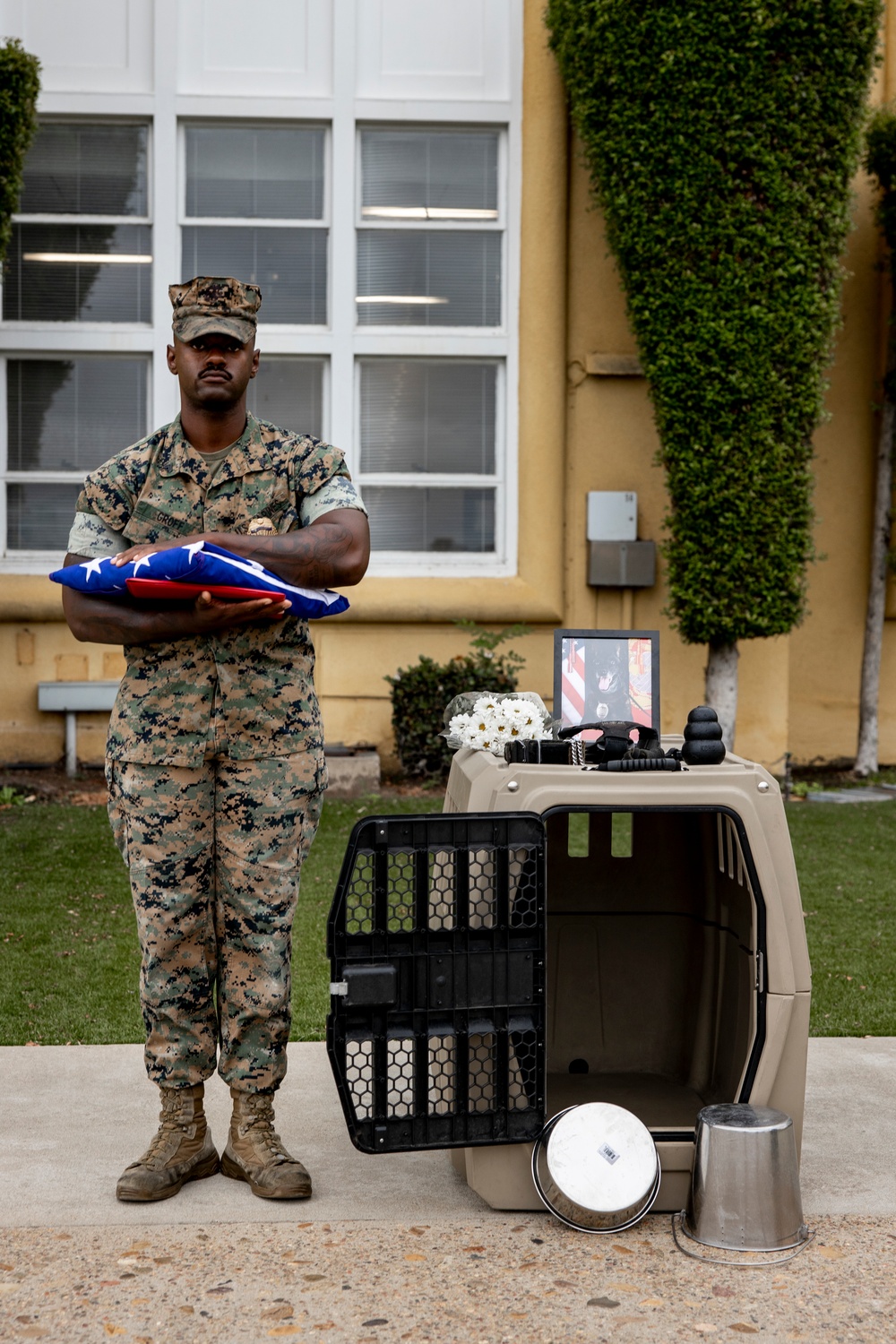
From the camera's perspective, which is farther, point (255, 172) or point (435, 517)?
point (435, 517)

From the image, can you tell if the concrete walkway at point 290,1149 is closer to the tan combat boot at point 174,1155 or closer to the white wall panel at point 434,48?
the tan combat boot at point 174,1155

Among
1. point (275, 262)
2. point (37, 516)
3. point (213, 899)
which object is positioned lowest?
point (213, 899)

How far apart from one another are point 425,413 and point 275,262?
64.6 inches

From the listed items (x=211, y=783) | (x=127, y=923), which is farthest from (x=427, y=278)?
(x=211, y=783)

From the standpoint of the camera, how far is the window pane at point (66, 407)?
1046 cm

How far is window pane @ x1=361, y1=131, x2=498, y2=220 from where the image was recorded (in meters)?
10.4

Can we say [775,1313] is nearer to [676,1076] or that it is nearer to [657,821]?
[676,1076]

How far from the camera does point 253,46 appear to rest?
400 inches

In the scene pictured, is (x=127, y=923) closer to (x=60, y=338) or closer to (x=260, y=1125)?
(x=260, y=1125)

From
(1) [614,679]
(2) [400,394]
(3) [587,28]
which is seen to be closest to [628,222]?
(3) [587,28]

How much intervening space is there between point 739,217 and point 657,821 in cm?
609

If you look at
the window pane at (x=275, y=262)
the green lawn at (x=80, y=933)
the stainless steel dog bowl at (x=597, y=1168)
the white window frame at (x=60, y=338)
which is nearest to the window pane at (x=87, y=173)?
the white window frame at (x=60, y=338)

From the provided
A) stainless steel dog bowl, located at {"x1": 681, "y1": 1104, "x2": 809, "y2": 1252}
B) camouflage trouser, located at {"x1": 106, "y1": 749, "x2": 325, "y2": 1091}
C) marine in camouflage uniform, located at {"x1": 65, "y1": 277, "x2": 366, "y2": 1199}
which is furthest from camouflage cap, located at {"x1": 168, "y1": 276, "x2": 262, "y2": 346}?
stainless steel dog bowl, located at {"x1": 681, "y1": 1104, "x2": 809, "y2": 1252}

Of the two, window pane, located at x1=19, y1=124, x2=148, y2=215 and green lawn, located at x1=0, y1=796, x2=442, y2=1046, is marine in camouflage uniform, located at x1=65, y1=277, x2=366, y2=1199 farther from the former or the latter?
window pane, located at x1=19, y1=124, x2=148, y2=215
